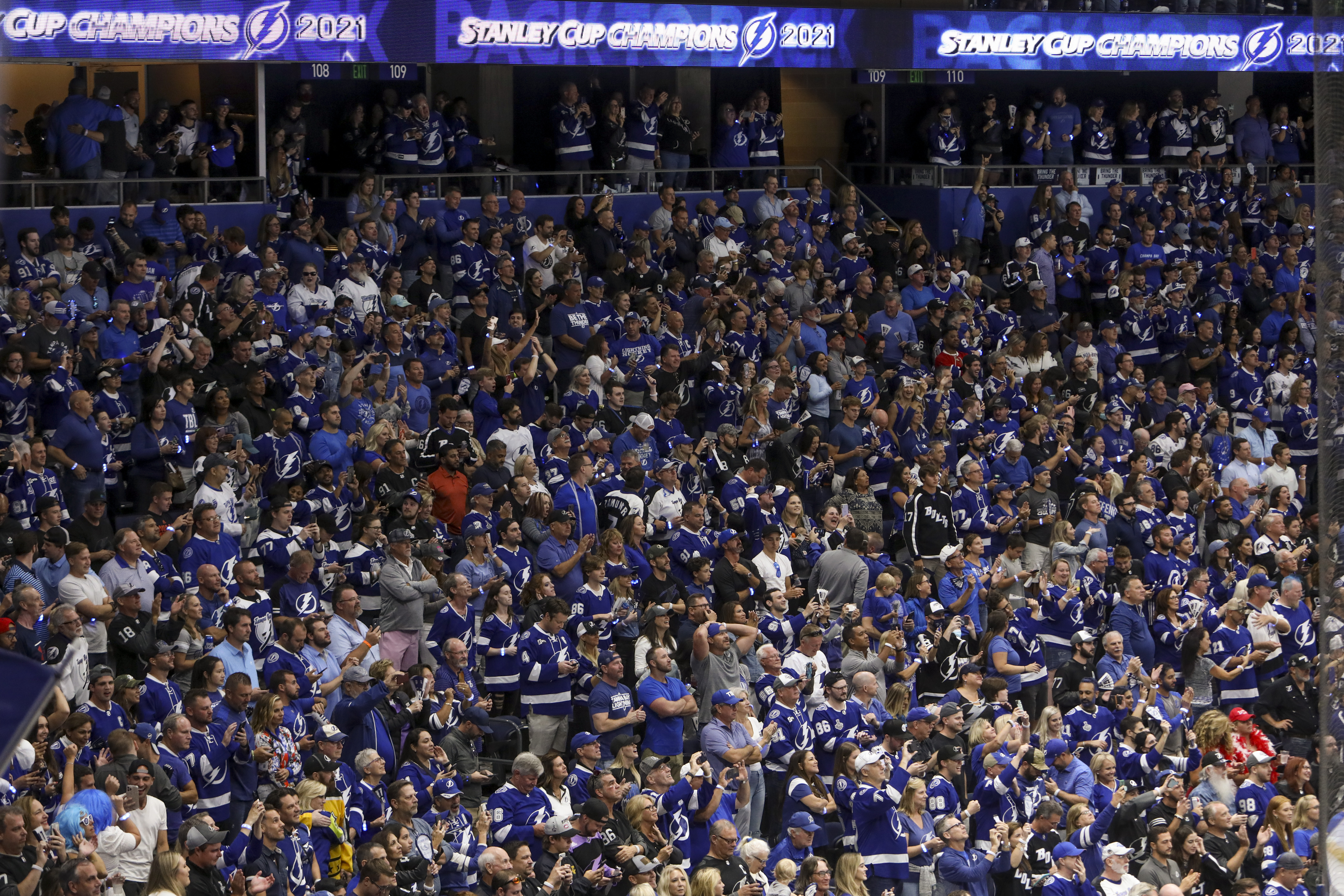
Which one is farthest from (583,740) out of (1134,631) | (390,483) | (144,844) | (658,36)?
(658,36)

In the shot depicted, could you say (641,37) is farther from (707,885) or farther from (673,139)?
(707,885)

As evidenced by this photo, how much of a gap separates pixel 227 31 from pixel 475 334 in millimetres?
3345

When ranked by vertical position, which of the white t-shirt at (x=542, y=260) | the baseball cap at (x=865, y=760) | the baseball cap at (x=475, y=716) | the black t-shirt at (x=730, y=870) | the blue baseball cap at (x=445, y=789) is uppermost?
the white t-shirt at (x=542, y=260)

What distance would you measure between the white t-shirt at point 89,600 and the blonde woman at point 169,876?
2.21m

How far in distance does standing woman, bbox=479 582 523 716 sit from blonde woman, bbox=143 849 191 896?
9.89 feet

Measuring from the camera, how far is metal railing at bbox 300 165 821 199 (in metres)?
16.3

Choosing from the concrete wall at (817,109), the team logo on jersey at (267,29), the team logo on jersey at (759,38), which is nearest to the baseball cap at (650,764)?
the team logo on jersey at (267,29)

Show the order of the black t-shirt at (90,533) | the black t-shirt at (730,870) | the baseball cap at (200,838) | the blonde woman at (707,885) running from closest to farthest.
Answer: the baseball cap at (200,838) < the blonde woman at (707,885) < the black t-shirt at (730,870) < the black t-shirt at (90,533)

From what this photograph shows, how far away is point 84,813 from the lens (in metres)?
7.67

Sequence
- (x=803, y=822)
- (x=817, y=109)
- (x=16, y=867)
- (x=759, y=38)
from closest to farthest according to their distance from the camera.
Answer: (x=16, y=867), (x=803, y=822), (x=759, y=38), (x=817, y=109)

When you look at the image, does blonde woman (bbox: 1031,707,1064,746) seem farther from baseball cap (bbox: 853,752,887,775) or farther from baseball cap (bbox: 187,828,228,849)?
baseball cap (bbox: 187,828,228,849)

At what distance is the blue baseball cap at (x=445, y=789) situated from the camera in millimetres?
8594

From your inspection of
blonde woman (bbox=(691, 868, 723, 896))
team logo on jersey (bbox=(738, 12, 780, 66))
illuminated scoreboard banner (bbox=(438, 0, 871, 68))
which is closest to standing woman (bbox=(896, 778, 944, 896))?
blonde woman (bbox=(691, 868, 723, 896))

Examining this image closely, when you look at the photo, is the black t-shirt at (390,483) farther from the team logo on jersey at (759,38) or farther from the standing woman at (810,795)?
the team logo on jersey at (759,38)
